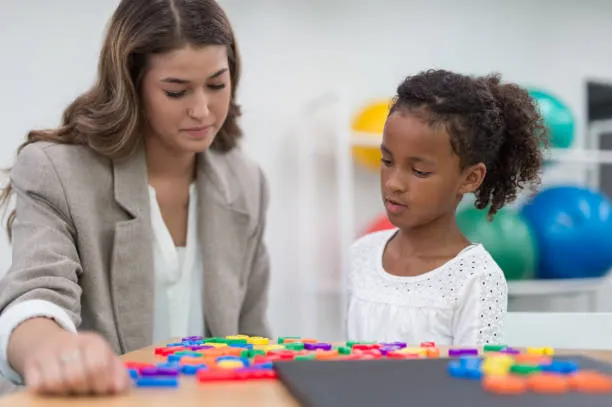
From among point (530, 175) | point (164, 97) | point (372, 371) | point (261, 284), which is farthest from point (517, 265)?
point (372, 371)

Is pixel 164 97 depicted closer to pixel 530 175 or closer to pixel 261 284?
pixel 261 284

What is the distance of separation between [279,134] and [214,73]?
6.96ft

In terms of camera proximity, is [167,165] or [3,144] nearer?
[167,165]

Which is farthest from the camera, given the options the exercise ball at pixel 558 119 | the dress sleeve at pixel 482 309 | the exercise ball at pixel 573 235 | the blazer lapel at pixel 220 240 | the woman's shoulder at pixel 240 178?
the exercise ball at pixel 558 119

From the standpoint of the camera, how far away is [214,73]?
1491mm

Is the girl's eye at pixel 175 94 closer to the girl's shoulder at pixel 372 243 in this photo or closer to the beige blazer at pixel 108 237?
the beige blazer at pixel 108 237

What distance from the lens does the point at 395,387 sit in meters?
0.64

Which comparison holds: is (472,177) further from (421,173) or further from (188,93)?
(188,93)

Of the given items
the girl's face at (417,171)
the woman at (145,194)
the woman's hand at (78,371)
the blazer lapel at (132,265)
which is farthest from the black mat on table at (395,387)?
the blazer lapel at (132,265)

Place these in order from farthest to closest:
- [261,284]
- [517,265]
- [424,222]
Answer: [517,265] < [261,284] < [424,222]

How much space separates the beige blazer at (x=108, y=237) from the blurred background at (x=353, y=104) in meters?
1.47

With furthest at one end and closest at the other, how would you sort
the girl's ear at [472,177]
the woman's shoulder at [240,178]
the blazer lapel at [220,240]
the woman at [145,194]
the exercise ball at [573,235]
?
1. the exercise ball at [573,235]
2. the woman's shoulder at [240,178]
3. the blazer lapel at [220,240]
4. the woman at [145,194]
5. the girl's ear at [472,177]

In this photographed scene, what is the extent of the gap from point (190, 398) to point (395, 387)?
0.16 meters

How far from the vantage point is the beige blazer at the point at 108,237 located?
1.36m
